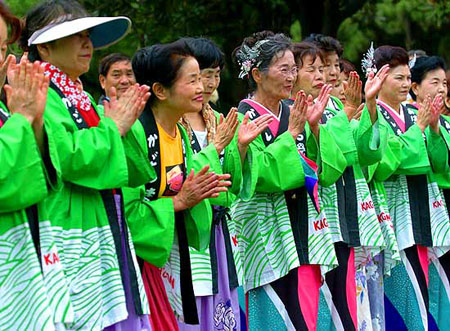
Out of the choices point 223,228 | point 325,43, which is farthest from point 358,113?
point 223,228

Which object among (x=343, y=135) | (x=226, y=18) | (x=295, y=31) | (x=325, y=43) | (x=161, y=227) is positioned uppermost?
(x=295, y=31)

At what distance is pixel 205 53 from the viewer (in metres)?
5.48

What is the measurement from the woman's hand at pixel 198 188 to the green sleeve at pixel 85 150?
0.58 meters

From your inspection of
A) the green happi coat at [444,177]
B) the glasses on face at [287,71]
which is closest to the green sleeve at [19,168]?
the glasses on face at [287,71]

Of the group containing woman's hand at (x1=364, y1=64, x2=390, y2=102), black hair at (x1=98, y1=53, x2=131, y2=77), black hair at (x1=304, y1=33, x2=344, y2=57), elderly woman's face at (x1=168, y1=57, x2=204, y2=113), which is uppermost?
black hair at (x1=98, y1=53, x2=131, y2=77)

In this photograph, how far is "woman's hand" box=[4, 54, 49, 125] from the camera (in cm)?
368

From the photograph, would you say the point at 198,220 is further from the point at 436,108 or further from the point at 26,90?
the point at 436,108

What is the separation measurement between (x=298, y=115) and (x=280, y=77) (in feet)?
1.29

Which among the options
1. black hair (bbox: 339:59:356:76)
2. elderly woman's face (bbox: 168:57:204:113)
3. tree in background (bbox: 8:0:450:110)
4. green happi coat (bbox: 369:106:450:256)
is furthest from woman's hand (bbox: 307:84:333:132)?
tree in background (bbox: 8:0:450:110)

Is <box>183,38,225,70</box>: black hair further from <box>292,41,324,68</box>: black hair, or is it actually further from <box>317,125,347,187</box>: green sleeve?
<box>292,41,324,68</box>: black hair

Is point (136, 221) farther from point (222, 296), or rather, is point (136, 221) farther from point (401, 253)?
point (401, 253)

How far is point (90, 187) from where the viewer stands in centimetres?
395

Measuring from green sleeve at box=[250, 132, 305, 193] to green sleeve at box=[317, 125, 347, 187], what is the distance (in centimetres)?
25

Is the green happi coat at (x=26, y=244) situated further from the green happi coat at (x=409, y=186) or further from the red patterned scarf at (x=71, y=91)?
the green happi coat at (x=409, y=186)
